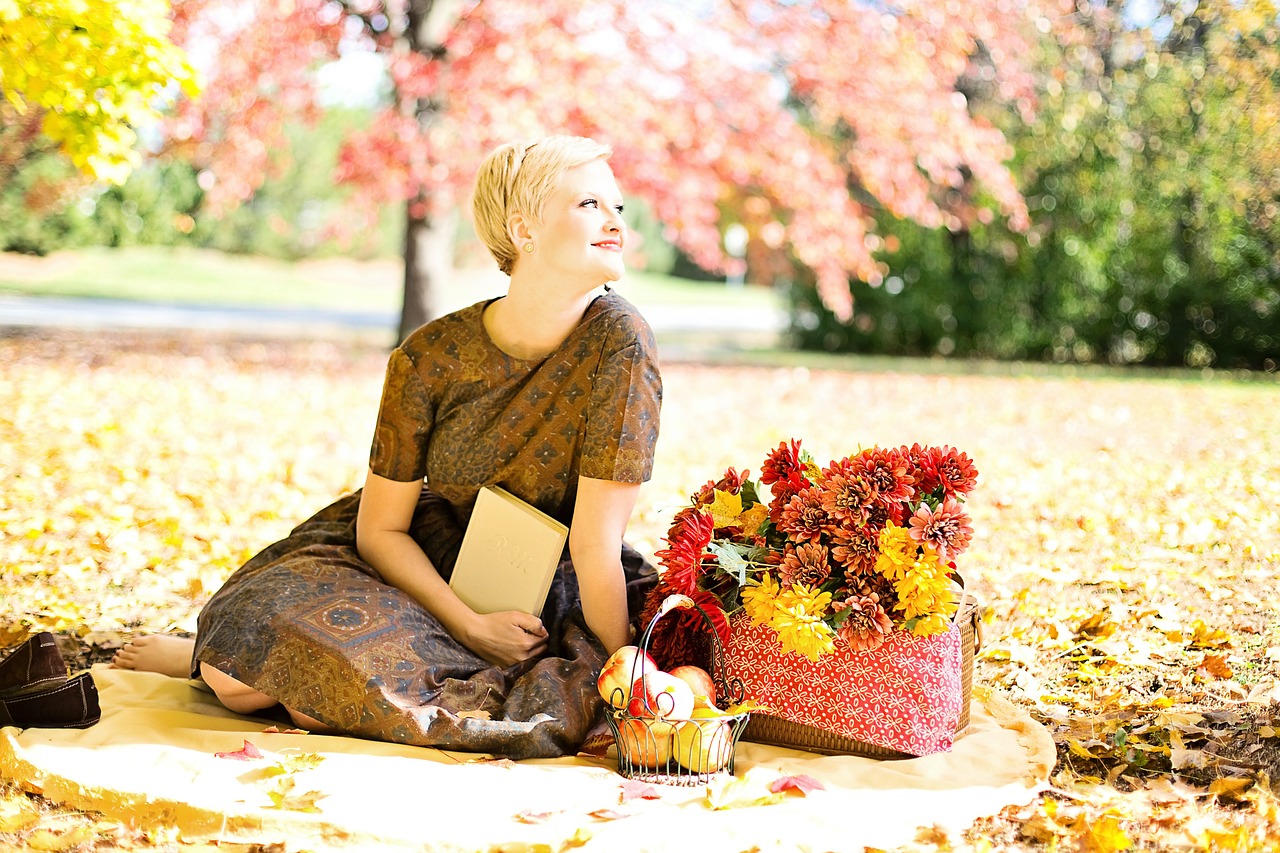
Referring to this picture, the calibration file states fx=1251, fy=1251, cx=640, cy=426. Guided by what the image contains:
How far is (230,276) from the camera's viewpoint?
24594mm

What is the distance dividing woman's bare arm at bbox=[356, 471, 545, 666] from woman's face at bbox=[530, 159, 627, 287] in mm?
728

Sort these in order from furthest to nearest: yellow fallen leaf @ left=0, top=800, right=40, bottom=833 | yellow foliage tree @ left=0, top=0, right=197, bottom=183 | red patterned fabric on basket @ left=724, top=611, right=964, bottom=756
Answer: yellow foliage tree @ left=0, top=0, right=197, bottom=183 → red patterned fabric on basket @ left=724, top=611, right=964, bottom=756 → yellow fallen leaf @ left=0, top=800, right=40, bottom=833

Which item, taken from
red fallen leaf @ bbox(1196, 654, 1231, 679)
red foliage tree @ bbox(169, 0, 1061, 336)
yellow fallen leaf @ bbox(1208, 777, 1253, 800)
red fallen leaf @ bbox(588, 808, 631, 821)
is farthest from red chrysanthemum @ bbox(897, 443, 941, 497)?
red foliage tree @ bbox(169, 0, 1061, 336)

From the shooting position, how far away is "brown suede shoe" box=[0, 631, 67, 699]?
2871 millimetres

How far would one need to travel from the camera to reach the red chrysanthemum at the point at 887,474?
2.80m

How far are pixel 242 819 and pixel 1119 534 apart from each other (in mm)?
3930

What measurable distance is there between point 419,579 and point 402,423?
41cm

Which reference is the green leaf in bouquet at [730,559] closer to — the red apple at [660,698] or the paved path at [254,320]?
the red apple at [660,698]

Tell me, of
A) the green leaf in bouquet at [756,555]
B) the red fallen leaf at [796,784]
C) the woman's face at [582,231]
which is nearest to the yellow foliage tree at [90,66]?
the woman's face at [582,231]

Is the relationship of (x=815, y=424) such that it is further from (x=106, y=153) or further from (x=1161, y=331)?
(x=1161, y=331)

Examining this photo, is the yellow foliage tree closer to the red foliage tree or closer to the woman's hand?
the woman's hand

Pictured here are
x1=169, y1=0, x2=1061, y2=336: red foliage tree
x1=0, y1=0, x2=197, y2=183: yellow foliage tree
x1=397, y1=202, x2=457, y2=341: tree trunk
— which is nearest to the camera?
x1=0, y1=0, x2=197, y2=183: yellow foliage tree

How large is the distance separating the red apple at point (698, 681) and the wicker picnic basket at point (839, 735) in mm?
154

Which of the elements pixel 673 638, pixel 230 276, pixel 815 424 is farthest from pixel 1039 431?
pixel 230 276
